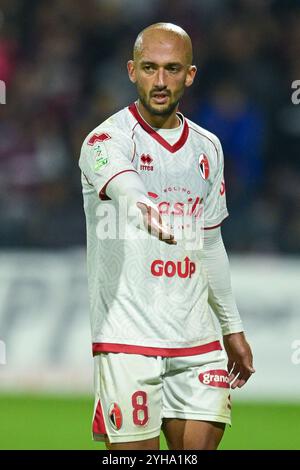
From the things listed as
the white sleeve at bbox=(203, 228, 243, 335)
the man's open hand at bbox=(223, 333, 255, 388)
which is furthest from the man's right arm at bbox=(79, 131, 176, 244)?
the man's open hand at bbox=(223, 333, 255, 388)

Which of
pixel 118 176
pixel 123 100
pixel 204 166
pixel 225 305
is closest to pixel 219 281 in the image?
pixel 225 305

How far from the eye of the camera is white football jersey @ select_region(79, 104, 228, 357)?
470 cm

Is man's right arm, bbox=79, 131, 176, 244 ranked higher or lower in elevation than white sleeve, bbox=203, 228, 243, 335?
higher

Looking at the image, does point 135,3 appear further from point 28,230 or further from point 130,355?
point 130,355

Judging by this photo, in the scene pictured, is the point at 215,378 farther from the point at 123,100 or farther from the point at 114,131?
the point at 123,100

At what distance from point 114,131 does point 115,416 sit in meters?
1.10

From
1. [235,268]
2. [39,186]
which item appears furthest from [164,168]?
[39,186]

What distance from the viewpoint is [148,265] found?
4727mm

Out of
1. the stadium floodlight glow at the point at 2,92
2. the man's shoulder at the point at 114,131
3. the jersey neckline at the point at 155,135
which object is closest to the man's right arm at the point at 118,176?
the man's shoulder at the point at 114,131

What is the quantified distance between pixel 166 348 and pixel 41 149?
648 centimetres

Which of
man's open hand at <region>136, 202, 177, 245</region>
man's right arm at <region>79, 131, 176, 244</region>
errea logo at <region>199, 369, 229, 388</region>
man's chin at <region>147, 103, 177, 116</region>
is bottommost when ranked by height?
errea logo at <region>199, 369, 229, 388</region>

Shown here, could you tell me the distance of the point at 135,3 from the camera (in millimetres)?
11773

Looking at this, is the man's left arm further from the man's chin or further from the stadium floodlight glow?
the stadium floodlight glow

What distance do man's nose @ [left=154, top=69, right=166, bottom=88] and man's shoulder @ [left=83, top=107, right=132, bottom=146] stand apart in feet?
0.70
